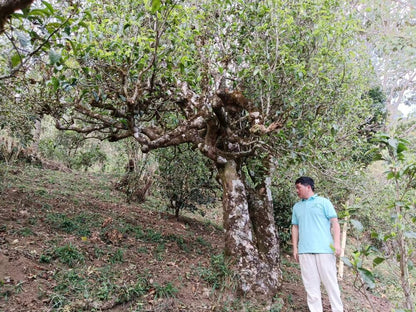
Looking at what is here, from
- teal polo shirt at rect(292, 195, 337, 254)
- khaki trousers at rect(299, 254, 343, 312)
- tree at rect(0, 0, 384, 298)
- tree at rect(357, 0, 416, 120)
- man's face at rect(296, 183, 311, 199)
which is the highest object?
tree at rect(357, 0, 416, 120)

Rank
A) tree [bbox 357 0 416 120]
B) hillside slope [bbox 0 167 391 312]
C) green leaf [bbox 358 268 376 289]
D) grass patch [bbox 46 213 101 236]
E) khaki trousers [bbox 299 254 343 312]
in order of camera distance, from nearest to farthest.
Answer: green leaf [bbox 358 268 376 289], hillside slope [bbox 0 167 391 312], khaki trousers [bbox 299 254 343 312], grass patch [bbox 46 213 101 236], tree [bbox 357 0 416 120]

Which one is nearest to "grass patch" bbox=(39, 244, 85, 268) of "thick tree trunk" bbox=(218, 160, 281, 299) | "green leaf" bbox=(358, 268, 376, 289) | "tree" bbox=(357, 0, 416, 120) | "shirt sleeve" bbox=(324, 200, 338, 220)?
"thick tree trunk" bbox=(218, 160, 281, 299)

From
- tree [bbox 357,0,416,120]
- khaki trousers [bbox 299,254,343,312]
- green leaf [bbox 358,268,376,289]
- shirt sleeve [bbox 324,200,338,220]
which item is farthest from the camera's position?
tree [bbox 357,0,416,120]

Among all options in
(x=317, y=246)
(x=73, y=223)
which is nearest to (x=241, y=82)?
(x=317, y=246)

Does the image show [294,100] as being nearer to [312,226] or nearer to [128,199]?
[312,226]

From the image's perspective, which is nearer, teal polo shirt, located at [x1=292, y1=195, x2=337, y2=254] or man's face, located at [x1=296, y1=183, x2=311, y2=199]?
teal polo shirt, located at [x1=292, y1=195, x2=337, y2=254]

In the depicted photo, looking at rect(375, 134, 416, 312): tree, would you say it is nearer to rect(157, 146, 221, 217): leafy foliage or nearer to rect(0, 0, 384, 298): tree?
rect(0, 0, 384, 298): tree

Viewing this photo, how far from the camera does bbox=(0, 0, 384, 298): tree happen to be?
416 centimetres

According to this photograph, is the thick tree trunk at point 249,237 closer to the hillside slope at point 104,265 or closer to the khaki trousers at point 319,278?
the hillside slope at point 104,265

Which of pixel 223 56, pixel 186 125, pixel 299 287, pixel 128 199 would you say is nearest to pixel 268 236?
pixel 299 287

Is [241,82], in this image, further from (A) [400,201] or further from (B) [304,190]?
(A) [400,201]

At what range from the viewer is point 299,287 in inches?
226

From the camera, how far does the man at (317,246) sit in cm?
384

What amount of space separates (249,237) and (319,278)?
118 cm
